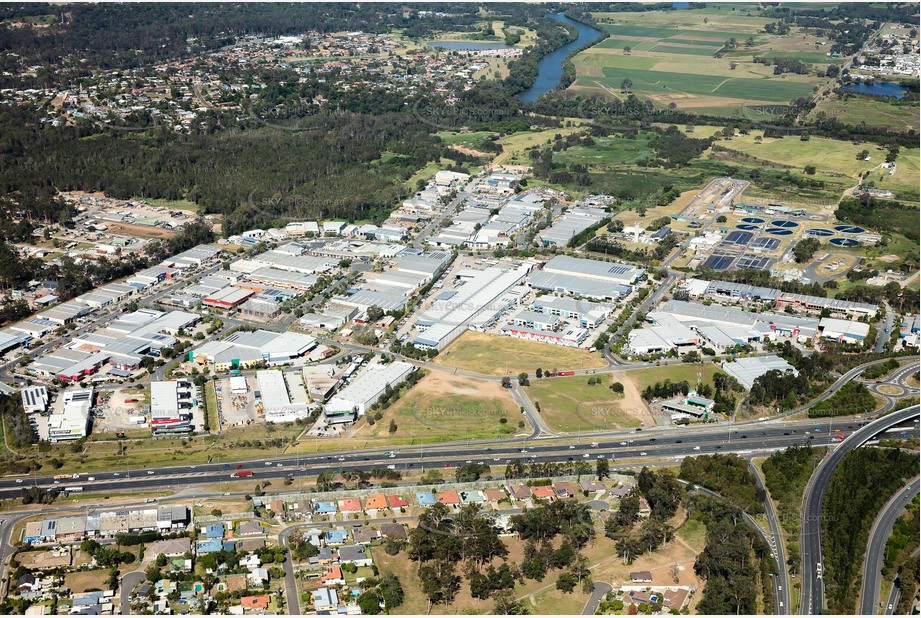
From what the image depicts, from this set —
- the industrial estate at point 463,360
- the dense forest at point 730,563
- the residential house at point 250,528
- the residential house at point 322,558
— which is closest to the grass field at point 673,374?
the industrial estate at point 463,360

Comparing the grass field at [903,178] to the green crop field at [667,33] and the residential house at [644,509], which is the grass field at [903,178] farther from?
the green crop field at [667,33]

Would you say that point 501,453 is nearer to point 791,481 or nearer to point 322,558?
point 322,558

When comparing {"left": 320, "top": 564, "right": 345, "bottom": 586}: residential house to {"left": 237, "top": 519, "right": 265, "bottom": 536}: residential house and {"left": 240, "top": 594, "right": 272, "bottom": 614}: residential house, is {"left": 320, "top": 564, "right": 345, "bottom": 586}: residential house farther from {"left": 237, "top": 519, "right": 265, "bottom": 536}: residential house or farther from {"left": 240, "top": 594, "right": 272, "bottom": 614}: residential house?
{"left": 237, "top": 519, "right": 265, "bottom": 536}: residential house

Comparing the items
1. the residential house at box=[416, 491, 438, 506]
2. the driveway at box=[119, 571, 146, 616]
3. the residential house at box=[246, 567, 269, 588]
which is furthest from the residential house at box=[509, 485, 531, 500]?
the driveway at box=[119, 571, 146, 616]

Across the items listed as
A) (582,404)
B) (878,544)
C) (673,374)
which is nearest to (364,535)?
(582,404)

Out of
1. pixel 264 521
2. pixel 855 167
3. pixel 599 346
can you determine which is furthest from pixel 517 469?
pixel 855 167

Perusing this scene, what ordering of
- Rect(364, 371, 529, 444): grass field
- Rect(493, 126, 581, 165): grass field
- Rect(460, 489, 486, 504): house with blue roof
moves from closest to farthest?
Rect(460, 489, 486, 504): house with blue roof → Rect(364, 371, 529, 444): grass field → Rect(493, 126, 581, 165): grass field
